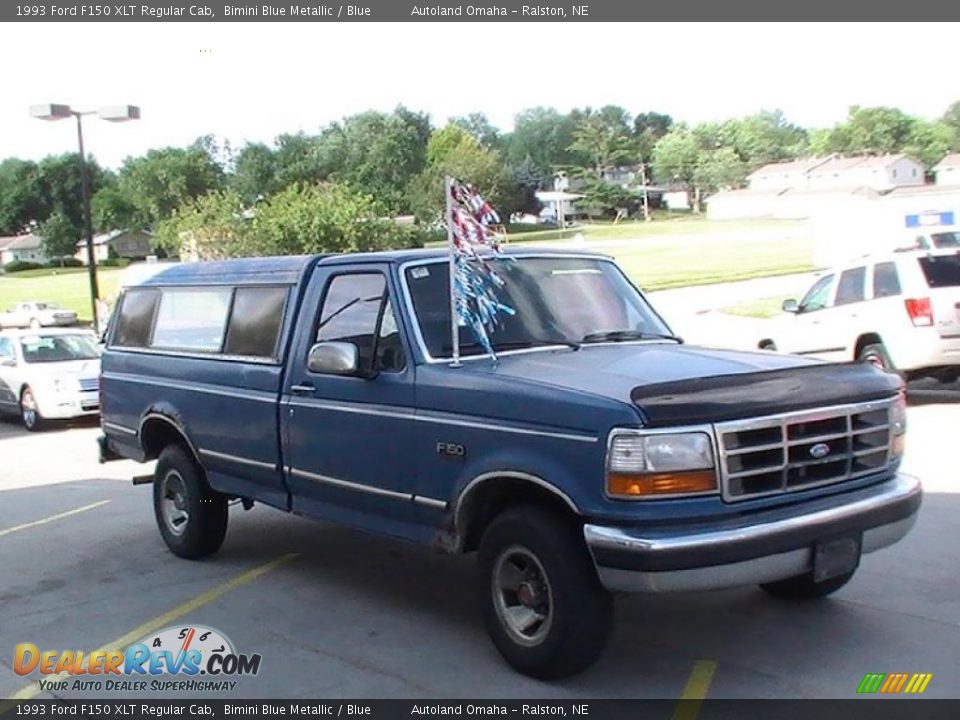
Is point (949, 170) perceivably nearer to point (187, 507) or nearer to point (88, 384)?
point (88, 384)

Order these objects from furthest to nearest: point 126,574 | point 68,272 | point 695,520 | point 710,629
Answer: point 68,272, point 126,574, point 710,629, point 695,520

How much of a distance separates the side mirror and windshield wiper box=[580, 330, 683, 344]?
127 centimetres

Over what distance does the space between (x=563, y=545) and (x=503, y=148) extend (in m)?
81.4

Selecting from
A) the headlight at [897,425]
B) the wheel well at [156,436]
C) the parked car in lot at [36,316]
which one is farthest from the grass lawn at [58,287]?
the headlight at [897,425]

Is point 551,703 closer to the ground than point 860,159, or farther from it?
closer to the ground

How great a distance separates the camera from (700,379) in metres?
4.93

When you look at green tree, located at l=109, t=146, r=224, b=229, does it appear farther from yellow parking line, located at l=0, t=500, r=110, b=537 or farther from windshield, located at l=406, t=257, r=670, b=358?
windshield, located at l=406, t=257, r=670, b=358

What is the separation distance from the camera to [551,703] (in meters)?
4.85

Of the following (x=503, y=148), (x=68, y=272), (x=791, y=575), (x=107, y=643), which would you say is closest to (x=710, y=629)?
(x=791, y=575)

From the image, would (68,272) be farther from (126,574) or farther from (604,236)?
(126,574)

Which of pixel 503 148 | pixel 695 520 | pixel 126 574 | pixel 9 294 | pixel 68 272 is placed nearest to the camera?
pixel 695 520

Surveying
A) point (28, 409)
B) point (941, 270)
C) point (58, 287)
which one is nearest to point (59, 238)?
point (58, 287)

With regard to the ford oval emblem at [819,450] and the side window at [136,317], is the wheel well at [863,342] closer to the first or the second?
the side window at [136,317]

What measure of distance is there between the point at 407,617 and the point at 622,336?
202 centimetres
